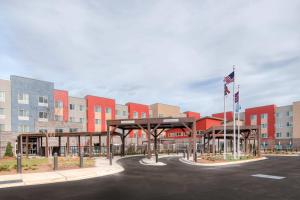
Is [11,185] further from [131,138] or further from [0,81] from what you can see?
[131,138]

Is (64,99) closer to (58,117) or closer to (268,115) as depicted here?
(58,117)

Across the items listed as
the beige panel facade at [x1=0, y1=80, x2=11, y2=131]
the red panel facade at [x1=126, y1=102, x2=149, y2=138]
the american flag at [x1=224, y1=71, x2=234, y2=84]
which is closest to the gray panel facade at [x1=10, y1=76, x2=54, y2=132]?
the beige panel facade at [x1=0, y1=80, x2=11, y2=131]

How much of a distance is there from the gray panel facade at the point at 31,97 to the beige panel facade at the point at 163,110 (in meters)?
35.9

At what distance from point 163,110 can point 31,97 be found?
4388 cm

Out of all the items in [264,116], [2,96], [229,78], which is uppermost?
[229,78]

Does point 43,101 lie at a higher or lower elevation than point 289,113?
higher

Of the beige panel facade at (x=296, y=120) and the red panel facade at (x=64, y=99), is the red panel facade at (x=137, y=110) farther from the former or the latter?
the beige panel facade at (x=296, y=120)

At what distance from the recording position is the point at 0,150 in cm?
4294

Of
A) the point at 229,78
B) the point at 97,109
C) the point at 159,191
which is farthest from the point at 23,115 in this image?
the point at 159,191

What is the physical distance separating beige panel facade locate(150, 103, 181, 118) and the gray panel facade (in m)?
35.9

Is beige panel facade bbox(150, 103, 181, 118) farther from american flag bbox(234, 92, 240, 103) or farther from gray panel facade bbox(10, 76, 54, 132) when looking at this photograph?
american flag bbox(234, 92, 240, 103)

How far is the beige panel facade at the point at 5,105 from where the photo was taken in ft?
152

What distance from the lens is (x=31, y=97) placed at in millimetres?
50812

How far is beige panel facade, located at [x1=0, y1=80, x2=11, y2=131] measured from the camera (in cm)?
4619
